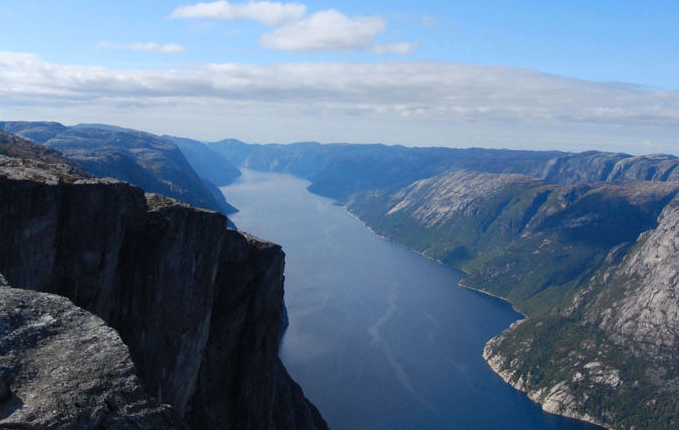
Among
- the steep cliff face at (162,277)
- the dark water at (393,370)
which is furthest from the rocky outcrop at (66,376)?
the dark water at (393,370)

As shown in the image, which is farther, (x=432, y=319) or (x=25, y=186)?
(x=432, y=319)

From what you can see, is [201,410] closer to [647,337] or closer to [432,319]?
[432,319]

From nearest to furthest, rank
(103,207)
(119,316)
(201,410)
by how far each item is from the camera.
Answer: (103,207) < (119,316) < (201,410)

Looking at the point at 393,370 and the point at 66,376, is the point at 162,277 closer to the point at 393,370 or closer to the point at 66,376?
the point at 66,376

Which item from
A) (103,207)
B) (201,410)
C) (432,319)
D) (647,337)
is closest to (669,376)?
(647,337)

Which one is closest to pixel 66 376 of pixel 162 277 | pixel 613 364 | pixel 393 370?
pixel 162 277

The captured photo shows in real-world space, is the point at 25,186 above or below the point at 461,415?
above

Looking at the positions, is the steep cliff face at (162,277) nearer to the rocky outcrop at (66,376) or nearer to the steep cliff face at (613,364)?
the rocky outcrop at (66,376)
